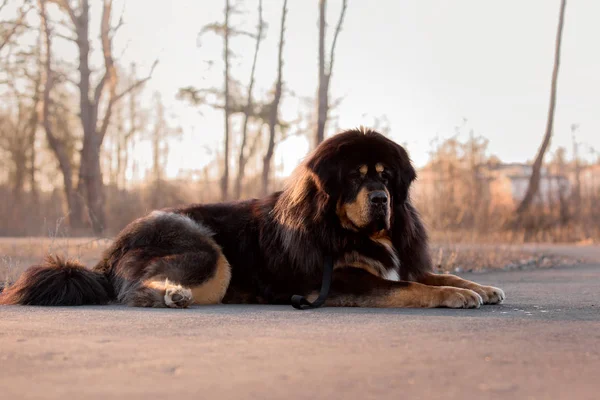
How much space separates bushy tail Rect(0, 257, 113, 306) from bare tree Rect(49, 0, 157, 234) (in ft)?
68.5

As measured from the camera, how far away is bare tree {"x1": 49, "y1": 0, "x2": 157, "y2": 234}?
27469 mm

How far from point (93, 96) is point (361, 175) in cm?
2364

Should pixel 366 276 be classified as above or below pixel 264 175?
below

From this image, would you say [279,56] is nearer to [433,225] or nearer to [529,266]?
[433,225]

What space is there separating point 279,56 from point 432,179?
9.46m

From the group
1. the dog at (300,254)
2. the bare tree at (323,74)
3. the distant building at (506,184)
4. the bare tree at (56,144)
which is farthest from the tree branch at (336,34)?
the dog at (300,254)

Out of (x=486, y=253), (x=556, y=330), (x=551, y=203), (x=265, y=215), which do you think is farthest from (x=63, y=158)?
(x=556, y=330)

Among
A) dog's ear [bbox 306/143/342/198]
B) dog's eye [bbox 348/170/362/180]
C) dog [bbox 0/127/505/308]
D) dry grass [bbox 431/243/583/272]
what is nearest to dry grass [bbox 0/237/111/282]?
dog [bbox 0/127/505/308]

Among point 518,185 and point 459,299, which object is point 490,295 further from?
point 518,185

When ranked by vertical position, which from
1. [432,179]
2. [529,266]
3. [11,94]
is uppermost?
[11,94]

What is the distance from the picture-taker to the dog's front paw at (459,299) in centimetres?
645

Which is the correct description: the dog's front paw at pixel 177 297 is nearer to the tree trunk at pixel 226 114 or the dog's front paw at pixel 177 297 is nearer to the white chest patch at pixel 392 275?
the white chest patch at pixel 392 275

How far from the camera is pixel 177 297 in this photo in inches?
261

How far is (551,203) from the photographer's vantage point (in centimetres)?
2473
